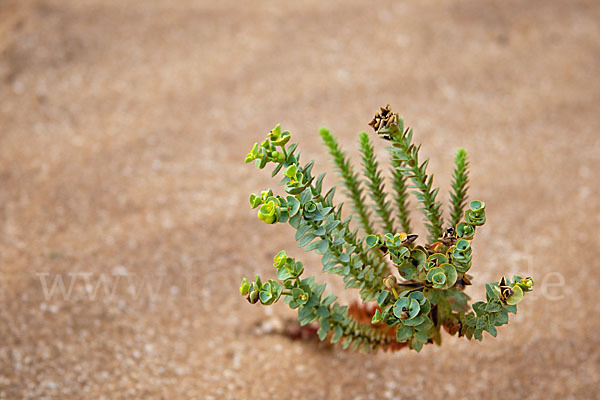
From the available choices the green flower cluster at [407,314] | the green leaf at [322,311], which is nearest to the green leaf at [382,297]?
the green flower cluster at [407,314]

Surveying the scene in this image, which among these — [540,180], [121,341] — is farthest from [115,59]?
[540,180]

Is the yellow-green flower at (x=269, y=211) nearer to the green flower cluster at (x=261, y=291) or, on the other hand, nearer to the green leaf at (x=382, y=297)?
the green flower cluster at (x=261, y=291)

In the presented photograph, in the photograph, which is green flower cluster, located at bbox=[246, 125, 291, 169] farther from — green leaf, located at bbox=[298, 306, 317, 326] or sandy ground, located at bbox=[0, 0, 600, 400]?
sandy ground, located at bbox=[0, 0, 600, 400]

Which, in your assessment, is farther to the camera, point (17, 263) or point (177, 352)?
point (17, 263)

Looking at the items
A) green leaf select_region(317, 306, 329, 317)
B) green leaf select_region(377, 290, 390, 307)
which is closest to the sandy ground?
green leaf select_region(317, 306, 329, 317)

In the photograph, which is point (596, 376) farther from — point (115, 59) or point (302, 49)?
point (115, 59)

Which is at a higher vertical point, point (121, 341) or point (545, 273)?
point (545, 273)
